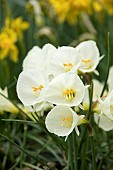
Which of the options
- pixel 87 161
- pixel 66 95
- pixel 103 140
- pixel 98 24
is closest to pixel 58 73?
pixel 66 95

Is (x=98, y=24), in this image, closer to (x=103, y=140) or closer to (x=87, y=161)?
(x=103, y=140)

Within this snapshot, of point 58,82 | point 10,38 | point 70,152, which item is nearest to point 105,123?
point 70,152

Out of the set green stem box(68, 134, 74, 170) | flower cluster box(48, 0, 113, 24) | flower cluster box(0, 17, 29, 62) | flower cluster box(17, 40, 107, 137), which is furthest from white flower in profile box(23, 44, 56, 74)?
flower cluster box(48, 0, 113, 24)

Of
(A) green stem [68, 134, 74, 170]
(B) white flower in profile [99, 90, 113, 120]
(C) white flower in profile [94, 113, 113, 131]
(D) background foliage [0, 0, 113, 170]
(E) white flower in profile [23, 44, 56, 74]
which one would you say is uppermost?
(E) white flower in profile [23, 44, 56, 74]

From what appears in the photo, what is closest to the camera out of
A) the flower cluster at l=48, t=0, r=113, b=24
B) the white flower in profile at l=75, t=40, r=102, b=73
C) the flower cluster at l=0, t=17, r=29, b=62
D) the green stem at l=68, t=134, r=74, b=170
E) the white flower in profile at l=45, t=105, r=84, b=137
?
the white flower in profile at l=45, t=105, r=84, b=137

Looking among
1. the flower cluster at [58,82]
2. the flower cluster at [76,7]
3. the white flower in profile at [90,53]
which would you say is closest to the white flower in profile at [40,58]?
the flower cluster at [58,82]

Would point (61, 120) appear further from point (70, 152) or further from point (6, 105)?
point (6, 105)

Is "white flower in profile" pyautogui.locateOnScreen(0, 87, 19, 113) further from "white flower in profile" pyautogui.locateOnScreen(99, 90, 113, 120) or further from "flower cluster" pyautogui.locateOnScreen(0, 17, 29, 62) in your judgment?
"flower cluster" pyautogui.locateOnScreen(0, 17, 29, 62)
